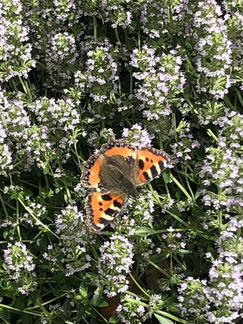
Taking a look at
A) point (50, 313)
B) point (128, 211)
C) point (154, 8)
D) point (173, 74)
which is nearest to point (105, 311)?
point (50, 313)

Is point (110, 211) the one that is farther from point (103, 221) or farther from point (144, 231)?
point (144, 231)

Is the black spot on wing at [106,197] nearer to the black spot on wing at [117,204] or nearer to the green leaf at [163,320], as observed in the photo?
the black spot on wing at [117,204]

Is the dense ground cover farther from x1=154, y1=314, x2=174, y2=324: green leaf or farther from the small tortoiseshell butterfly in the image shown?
the small tortoiseshell butterfly

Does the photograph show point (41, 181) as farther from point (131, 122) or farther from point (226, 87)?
point (226, 87)

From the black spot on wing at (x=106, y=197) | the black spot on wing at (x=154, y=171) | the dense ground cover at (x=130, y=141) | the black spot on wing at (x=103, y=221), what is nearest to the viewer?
the black spot on wing at (x=103, y=221)

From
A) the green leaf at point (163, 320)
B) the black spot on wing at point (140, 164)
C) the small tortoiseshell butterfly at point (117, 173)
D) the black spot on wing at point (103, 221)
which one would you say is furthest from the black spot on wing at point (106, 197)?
the green leaf at point (163, 320)

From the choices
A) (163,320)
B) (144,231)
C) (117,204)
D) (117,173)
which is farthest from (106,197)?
(163,320)
